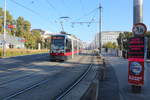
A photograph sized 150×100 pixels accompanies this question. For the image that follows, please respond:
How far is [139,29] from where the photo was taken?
7.62 meters

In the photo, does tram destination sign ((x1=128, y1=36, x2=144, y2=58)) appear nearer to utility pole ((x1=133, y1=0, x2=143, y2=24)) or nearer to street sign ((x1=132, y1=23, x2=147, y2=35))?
street sign ((x1=132, y1=23, x2=147, y2=35))

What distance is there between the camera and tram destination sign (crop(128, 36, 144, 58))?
7.59 m

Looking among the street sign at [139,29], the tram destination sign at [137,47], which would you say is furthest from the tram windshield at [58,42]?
the street sign at [139,29]

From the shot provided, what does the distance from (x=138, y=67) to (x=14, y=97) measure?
206 inches

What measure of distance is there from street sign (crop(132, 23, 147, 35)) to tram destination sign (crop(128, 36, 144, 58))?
0.22 meters

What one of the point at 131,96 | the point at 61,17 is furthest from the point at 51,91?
the point at 61,17

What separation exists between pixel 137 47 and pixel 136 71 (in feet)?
3.41

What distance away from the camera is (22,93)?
291 inches

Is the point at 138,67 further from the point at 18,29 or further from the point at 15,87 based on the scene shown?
the point at 18,29

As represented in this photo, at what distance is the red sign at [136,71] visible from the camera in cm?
766

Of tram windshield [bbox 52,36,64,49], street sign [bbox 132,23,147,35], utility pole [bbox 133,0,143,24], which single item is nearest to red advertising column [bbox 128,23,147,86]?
street sign [bbox 132,23,147,35]

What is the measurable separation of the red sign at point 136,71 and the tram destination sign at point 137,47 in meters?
0.22

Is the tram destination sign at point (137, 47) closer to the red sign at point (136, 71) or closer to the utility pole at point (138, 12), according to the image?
the red sign at point (136, 71)

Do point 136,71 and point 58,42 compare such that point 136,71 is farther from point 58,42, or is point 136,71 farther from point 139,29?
point 58,42
